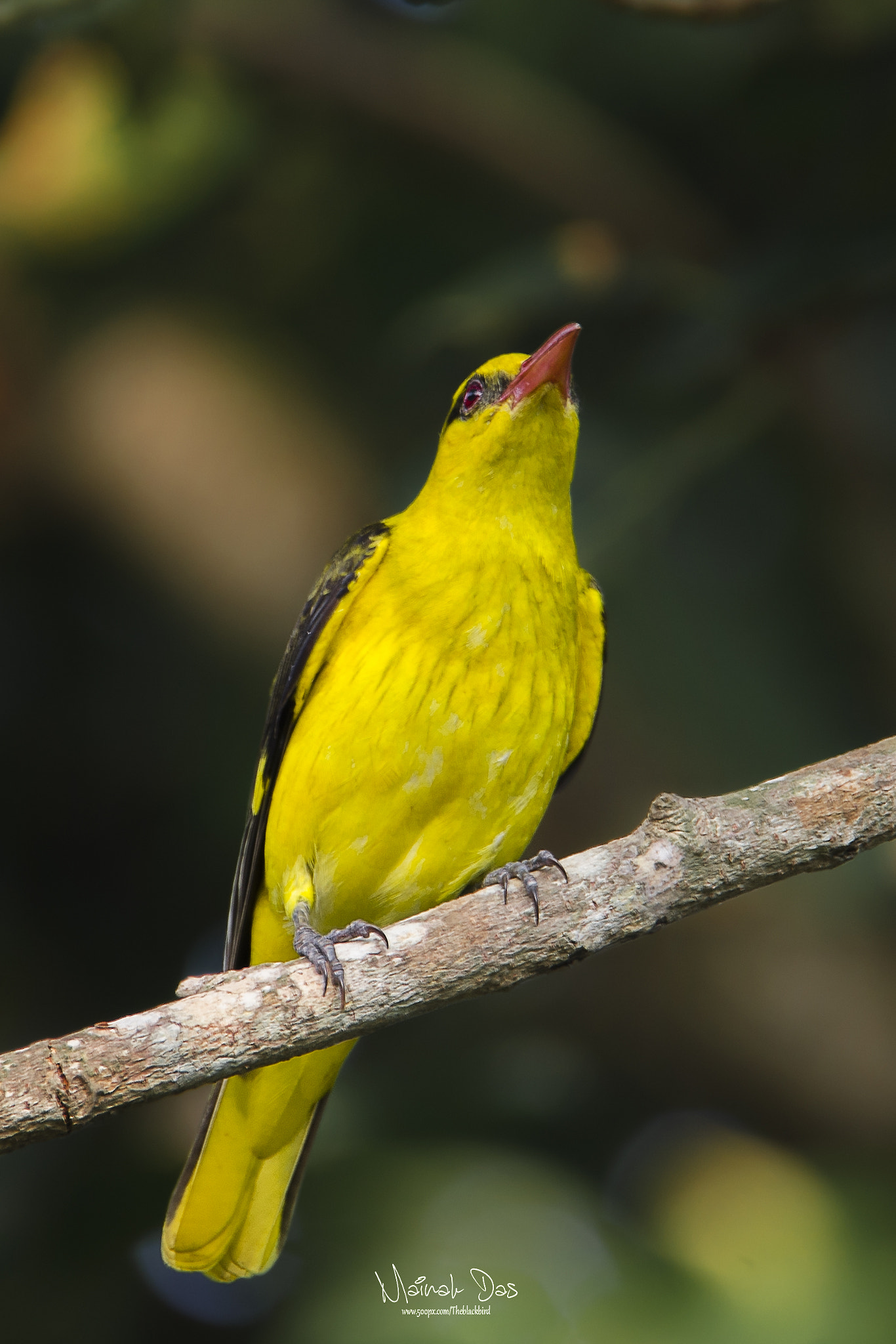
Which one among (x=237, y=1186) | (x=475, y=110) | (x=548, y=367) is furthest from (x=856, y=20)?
(x=237, y=1186)

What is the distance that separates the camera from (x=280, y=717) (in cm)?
399

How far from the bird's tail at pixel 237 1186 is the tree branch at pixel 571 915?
1.31 metres

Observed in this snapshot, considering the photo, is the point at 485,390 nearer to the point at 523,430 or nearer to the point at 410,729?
the point at 523,430

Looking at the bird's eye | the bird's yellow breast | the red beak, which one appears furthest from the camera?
the bird's eye

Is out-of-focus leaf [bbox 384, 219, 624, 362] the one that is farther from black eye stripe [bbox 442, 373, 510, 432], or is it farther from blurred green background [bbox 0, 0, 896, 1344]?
black eye stripe [bbox 442, 373, 510, 432]

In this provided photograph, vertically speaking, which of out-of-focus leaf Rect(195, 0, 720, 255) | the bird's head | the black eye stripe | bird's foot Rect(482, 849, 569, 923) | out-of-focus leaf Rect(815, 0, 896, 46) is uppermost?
out-of-focus leaf Rect(195, 0, 720, 255)

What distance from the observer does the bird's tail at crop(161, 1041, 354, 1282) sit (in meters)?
3.94

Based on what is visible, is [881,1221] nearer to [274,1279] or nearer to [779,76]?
[274,1279]

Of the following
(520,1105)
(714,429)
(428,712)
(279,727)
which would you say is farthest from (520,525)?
(520,1105)

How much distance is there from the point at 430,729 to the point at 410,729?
53 mm

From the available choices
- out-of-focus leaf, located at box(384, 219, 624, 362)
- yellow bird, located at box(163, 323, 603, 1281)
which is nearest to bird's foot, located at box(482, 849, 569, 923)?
yellow bird, located at box(163, 323, 603, 1281)

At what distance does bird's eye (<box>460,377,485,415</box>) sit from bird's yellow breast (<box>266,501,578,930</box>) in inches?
15.9

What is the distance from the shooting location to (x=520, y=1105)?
17.0 ft

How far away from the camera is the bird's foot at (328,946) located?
2680mm
